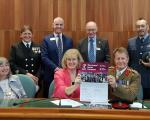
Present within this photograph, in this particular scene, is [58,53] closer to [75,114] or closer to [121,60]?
[121,60]

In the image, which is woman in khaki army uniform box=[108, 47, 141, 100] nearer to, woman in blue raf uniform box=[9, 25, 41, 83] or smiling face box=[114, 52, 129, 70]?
smiling face box=[114, 52, 129, 70]

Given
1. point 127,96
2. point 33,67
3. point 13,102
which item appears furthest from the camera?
point 33,67

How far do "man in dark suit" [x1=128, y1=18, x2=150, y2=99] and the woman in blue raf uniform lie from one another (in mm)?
1368

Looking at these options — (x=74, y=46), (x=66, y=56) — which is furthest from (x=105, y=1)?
(x=66, y=56)

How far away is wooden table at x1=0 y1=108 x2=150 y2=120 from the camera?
221 cm

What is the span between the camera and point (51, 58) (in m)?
5.20

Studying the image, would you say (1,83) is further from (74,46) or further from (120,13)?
(120,13)

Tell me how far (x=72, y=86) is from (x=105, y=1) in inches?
110

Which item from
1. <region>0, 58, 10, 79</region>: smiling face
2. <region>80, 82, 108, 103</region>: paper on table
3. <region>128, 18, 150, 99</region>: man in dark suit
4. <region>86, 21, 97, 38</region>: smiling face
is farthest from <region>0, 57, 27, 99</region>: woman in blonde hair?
<region>128, 18, 150, 99</region>: man in dark suit

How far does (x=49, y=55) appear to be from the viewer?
5219 mm

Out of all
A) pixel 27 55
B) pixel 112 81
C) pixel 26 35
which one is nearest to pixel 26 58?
pixel 27 55

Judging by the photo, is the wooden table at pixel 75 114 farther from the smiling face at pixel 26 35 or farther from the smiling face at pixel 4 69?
the smiling face at pixel 26 35

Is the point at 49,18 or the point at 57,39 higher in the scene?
the point at 49,18

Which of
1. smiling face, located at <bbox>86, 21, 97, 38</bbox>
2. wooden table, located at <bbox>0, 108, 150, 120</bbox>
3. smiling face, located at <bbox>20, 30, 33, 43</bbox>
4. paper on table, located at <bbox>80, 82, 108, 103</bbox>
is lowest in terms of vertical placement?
wooden table, located at <bbox>0, 108, 150, 120</bbox>
